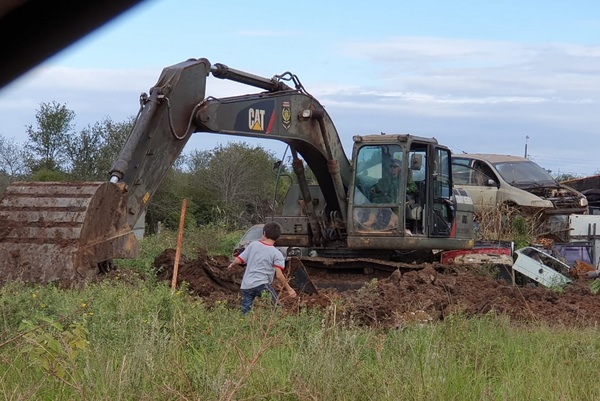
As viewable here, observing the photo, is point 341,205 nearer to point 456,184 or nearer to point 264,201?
point 456,184

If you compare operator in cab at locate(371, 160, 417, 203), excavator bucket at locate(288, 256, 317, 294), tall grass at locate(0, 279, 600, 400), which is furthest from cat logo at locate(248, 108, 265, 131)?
tall grass at locate(0, 279, 600, 400)

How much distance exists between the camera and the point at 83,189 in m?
11.1

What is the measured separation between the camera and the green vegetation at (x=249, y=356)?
6035 millimetres

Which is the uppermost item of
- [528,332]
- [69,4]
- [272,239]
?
[69,4]

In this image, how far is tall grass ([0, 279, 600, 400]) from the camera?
19.8 feet

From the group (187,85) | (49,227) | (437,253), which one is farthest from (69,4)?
(437,253)

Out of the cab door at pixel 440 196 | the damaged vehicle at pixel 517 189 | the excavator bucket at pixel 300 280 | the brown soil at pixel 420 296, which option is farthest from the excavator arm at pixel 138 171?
the damaged vehicle at pixel 517 189

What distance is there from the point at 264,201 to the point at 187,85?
3079cm

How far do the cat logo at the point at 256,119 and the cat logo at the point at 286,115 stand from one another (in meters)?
0.52

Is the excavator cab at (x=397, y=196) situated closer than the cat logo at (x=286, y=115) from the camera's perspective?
No

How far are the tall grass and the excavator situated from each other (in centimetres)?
133

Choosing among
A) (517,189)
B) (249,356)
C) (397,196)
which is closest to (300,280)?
(397,196)

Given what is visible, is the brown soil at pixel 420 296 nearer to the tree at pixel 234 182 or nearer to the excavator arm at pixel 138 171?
the excavator arm at pixel 138 171

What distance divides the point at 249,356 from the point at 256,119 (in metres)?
7.11
